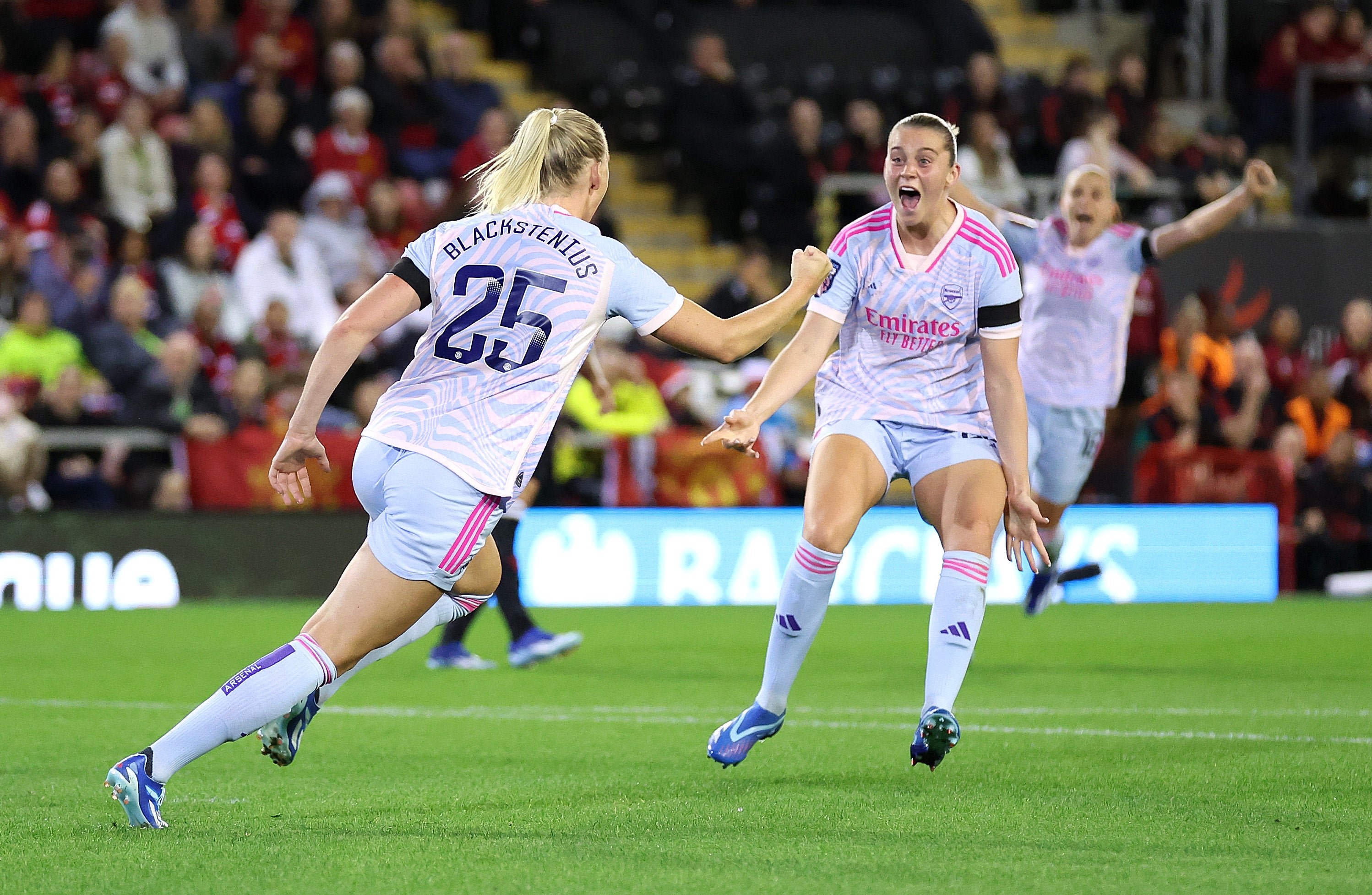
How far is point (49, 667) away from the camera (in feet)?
30.9

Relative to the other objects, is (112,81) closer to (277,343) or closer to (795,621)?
(277,343)

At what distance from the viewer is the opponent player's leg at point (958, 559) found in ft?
19.1

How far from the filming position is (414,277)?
509cm

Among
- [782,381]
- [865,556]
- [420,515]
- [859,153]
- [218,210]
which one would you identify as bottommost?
[865,556]

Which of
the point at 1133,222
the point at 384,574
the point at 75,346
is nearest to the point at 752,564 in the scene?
the point at 75,346

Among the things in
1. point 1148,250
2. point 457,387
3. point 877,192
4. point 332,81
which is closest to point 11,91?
point 332,81

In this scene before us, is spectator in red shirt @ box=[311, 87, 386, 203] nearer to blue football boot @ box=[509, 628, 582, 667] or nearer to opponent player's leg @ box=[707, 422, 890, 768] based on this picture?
blue football boot @ box=[509, 628, 582, 667]

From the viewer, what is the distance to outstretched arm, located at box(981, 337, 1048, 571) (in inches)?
235

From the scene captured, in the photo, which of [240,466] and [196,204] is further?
[196,204]

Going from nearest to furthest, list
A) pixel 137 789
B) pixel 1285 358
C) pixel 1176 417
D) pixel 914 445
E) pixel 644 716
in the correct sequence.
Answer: pixel 137 789, pixel 914 445, pixel 644 716, pixel 1176 417, pixel 1285 358

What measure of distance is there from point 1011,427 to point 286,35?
41.2ft

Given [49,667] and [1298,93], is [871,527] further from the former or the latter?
[1298,93]

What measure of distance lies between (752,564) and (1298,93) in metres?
8.61

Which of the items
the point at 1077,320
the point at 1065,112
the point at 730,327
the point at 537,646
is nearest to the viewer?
the point at 730,327
